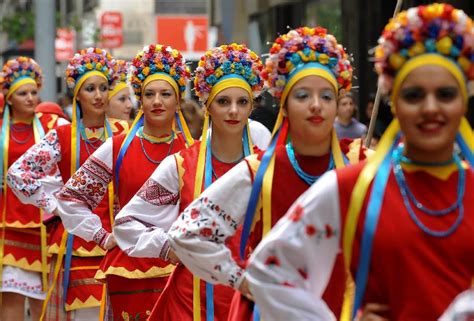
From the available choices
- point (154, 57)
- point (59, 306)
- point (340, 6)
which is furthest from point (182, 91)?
Result: point (340, 6)

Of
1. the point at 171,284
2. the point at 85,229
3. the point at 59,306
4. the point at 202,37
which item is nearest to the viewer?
the point at 171,284

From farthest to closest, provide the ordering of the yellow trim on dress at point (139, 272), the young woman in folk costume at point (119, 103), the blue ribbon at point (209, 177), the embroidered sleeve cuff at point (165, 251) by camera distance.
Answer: the young woman in folk costume at point (119, 103) → the yellow trim on dress at point (139, 272) → the embroidered sleeve cuff at point (165, 251) → the blue ribbon at point (209, 177)

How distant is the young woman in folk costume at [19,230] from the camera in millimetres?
11008

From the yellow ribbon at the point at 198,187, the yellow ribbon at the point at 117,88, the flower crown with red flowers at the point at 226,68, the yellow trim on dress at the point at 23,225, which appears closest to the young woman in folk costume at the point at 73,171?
the yellow ribbon at the point at 117,88

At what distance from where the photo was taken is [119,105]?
1111 cm

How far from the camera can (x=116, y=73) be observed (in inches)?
411

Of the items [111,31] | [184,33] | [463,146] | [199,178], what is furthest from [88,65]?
[184,33]

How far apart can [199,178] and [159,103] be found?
5.28ft

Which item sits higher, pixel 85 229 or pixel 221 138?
pixel 221 138

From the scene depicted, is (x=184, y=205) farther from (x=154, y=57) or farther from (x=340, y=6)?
(x=340, y=6)

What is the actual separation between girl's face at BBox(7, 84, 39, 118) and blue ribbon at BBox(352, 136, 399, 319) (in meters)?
7.62

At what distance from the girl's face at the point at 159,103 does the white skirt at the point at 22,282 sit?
2.87m

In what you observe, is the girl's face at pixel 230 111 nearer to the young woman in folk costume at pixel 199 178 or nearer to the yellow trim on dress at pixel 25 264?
the young woman in folk costume at pixel 199 178

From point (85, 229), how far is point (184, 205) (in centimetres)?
167
